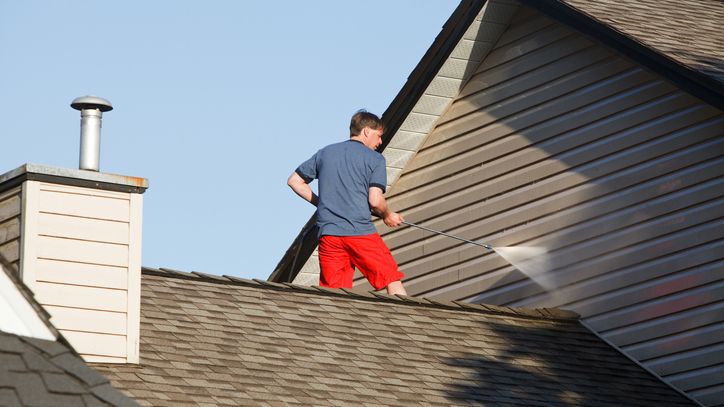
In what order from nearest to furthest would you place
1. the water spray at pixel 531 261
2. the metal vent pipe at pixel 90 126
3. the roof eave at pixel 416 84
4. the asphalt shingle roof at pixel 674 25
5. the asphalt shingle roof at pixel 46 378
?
the asphalt shingle roof at pixel 46 378 → the metal vent pipe at pixel 90 126 → the asphalt shingle roof at pixel 674 25 → the water spray at pixel 531 261 → the roof eave at pixel 416 84

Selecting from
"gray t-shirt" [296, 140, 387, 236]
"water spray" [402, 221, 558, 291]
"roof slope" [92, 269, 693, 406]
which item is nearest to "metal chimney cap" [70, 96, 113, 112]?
"roof slope" [92, 269, 693, 406]

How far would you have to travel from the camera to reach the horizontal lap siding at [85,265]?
891 cm

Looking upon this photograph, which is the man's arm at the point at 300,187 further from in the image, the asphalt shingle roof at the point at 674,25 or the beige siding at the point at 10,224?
the beige siding at the point at 10,224

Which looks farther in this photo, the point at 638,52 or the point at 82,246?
the point at 638,52

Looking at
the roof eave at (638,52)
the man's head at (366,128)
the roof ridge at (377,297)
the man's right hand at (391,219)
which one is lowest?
the roof ridge at (377,297)

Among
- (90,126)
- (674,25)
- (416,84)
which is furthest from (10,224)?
(674,25)

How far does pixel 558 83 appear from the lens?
46.2 ft

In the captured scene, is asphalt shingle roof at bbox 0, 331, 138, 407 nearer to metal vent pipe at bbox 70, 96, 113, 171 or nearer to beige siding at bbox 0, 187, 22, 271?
beige siding at bbox 0, 187, 22, 271

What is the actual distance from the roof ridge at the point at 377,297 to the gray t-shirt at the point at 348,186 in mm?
685

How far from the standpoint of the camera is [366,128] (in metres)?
12.8

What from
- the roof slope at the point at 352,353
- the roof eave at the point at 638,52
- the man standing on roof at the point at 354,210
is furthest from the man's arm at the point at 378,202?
the roof eave at the point at 638,52

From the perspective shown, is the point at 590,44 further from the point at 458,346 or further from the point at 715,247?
the point at 458,346

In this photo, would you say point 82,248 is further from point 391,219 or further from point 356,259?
point 391,219

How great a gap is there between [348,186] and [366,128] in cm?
56
